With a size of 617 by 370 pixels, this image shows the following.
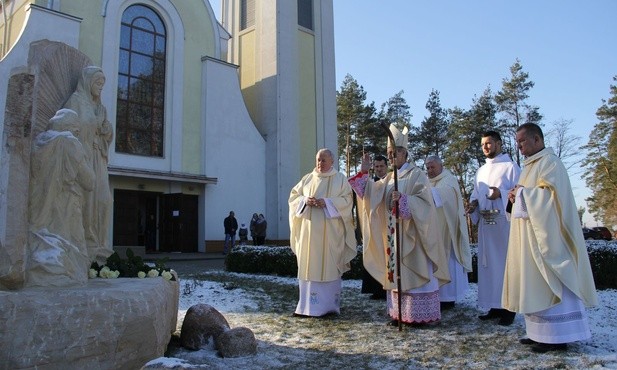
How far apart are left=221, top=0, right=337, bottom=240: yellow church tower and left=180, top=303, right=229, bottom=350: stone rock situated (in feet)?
62.2

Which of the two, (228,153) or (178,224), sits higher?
(228,153)

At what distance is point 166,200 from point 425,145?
24.8 metres

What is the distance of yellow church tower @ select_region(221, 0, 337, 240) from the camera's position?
80.5 feet

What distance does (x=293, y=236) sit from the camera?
285 inches

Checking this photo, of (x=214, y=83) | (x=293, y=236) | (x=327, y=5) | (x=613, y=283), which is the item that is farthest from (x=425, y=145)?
(x=293, y=236)

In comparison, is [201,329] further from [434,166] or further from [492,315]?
[434,166]

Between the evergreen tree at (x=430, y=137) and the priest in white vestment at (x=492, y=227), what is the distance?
34890 mm

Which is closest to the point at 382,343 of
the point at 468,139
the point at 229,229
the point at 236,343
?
the point at 236,343

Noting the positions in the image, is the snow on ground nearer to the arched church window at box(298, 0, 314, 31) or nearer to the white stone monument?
the white stone monument

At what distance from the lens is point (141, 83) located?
21.3m

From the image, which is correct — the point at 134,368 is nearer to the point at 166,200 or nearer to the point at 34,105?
the point at 34,105

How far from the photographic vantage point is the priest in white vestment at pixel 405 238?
19.4 ft

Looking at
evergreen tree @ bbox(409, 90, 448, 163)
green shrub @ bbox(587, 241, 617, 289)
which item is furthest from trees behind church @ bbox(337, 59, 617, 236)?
green shrub @ bbox(587, 241, 617, 289)

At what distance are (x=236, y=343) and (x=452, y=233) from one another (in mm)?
3955
